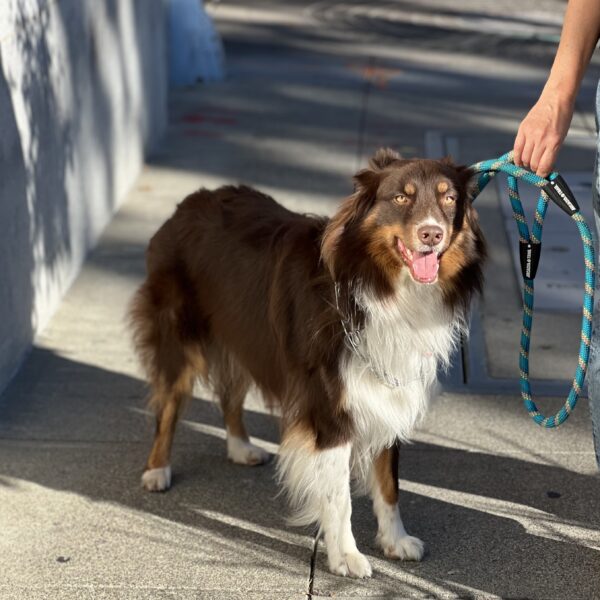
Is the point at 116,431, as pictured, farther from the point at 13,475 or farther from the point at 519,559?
the point at 519,559

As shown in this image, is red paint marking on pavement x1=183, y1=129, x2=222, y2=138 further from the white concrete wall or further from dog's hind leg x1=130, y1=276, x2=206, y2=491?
dog's hind leg x1=130, y1=276, x2=206, y2=491

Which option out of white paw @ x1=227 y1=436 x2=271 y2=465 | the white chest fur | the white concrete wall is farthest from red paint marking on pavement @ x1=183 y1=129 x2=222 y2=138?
the white chest fur

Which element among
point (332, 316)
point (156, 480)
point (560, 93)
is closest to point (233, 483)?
point (156, 480)

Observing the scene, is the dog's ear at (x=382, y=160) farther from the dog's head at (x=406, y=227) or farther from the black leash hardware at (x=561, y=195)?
the black leash hardware at (x=561, y=195)

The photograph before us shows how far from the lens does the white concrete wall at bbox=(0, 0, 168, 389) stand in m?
6.50

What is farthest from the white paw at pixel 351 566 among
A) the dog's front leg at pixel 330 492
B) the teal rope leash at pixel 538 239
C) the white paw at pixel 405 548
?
the teal rope leash at pixel 538 239

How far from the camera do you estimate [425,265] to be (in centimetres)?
425

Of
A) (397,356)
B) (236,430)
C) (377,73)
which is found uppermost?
(397,356)

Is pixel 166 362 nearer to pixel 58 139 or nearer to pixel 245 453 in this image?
pixel 245 453

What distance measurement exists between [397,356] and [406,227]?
1.84 feet

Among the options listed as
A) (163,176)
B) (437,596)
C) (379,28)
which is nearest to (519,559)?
(437,596)

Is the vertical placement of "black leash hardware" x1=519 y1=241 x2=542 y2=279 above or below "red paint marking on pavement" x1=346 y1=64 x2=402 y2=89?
above

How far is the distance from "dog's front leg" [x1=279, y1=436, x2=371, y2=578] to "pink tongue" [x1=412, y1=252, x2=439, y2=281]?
2.50 ft

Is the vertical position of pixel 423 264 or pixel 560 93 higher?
pixel 560 93
